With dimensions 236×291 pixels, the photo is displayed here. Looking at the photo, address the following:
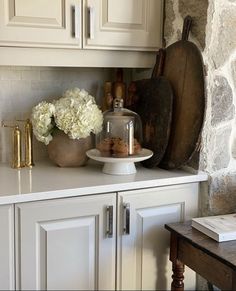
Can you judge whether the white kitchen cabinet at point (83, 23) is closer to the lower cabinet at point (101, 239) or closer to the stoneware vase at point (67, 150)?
the stoneware vase at point (67, 150)

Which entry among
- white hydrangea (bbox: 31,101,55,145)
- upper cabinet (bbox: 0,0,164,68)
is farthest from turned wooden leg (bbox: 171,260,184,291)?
upper cabinet (bbox: 0,0,164,68)

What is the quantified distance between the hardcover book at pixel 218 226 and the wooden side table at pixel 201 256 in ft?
0.06

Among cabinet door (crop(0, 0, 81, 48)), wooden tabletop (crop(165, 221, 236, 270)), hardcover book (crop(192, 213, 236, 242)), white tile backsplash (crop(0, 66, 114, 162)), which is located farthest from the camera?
white tile backsplash (crop(0, 66, 114, 162))

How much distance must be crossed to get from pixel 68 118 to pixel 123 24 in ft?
1.58

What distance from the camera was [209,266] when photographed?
1.68m

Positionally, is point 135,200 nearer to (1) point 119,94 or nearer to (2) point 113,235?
(2) point 113,235

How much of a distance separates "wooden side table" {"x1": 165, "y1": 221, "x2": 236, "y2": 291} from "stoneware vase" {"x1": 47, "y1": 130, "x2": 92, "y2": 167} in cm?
52

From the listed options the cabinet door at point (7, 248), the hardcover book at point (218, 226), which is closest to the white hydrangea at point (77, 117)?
the cabinet door at point (7, 248)

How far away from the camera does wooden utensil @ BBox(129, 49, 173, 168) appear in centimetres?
203

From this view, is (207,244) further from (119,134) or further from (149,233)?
(119,134)

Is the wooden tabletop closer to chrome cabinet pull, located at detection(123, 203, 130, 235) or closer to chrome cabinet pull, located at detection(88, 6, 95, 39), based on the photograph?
chrome cabinet pull, located at detection(123, 203, 130, 235)

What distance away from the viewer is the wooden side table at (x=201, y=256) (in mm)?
1593

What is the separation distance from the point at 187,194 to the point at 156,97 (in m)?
0.46

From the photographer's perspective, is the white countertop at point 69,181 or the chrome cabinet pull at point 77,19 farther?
the chrome cabinet pull at point 77,19
